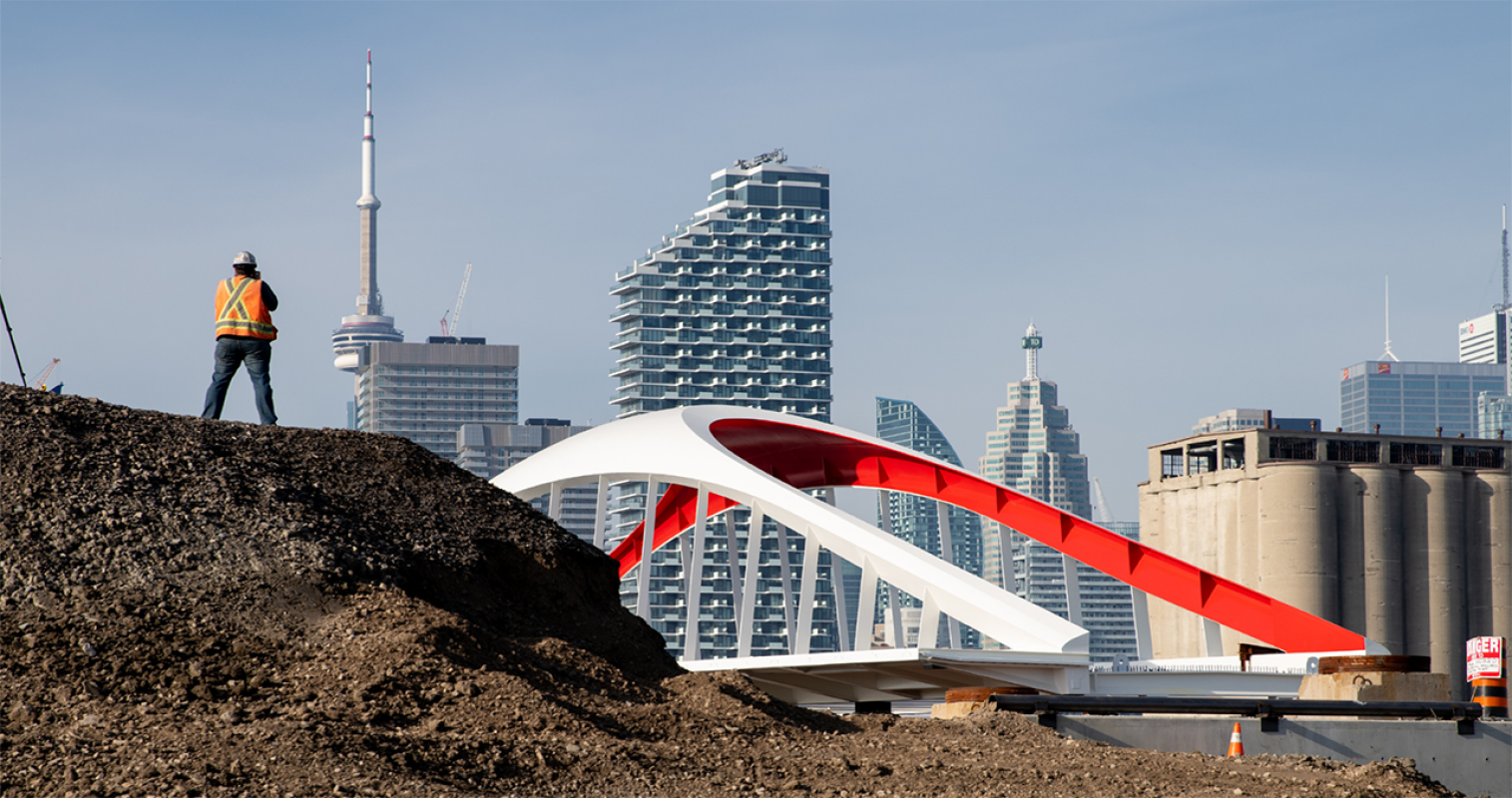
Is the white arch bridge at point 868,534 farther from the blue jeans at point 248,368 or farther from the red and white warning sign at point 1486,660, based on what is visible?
the blue jeans at point 248,368

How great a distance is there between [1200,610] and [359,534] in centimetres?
1938

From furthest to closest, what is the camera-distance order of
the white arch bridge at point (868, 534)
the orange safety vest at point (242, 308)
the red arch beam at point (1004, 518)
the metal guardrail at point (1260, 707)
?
the red arch beam at point (1004, 518) → the white arch bridge at point (868, 534) → the orange safety vest at point (242, 308) → the metal guardrail at point (1260, 707)

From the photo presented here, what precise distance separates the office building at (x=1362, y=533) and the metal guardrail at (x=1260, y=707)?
68.4 meters

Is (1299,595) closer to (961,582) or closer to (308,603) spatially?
(961,582)

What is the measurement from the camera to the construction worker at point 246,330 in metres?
15.5

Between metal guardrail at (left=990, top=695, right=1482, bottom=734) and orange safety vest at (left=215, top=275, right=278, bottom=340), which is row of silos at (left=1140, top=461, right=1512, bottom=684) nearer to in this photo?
metal guardrail at (left=990, top=695, right=1482, bottom=734)

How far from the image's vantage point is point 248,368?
15797mm

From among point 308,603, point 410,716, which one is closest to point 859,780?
point 410,716

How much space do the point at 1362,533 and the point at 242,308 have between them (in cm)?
7672

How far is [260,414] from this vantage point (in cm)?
1578

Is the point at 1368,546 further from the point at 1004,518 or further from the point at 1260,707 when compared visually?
the point at 1260,707

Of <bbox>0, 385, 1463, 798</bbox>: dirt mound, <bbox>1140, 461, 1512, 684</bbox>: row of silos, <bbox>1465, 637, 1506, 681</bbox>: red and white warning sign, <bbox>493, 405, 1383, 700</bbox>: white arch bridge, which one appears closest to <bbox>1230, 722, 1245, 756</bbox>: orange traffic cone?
<bbox>0, 385, 1463, 798</bbox>: dirt mound

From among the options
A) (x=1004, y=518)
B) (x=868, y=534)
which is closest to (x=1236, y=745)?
(x=868, y=534)

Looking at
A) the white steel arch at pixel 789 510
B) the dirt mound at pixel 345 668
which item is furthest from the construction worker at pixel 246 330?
the white steel arch at pixel 789 510
